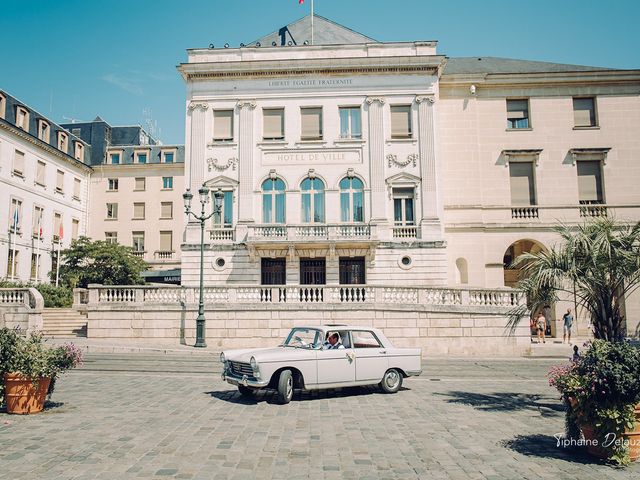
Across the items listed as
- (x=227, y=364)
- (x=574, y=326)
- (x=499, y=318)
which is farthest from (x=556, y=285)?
(x=574, y=326)

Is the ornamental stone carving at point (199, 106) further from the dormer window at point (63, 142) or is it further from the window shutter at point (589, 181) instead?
the window shutter at point (589, 181)

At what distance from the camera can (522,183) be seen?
28.7 m

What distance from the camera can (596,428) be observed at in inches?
227

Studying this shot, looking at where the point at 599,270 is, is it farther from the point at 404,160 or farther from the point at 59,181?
the point at 59,181

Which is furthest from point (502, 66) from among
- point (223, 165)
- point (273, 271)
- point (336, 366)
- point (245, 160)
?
point (336, 366)

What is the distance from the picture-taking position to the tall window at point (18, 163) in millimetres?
36116

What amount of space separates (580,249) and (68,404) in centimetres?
966

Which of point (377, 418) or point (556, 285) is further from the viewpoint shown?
point (556, 285)

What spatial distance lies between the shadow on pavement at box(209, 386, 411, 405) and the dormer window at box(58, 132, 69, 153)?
3994cm

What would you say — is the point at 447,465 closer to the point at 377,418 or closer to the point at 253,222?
the point at 377,418

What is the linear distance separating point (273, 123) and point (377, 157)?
262 inches

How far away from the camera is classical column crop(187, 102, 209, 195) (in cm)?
2852

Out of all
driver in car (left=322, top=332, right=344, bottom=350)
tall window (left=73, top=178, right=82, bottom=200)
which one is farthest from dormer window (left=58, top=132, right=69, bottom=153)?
driver in car (left=322, top=332, right=344, bottom=350)

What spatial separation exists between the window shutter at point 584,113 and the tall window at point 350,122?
13.0 meters
